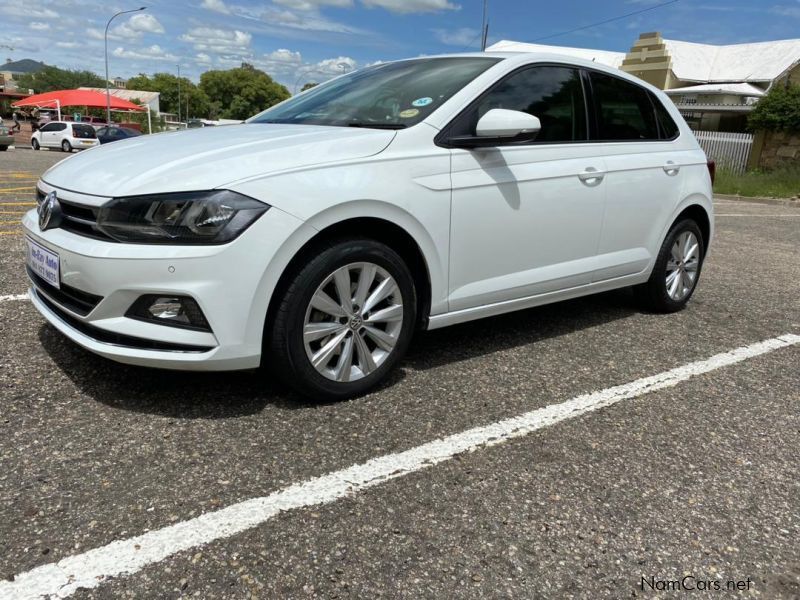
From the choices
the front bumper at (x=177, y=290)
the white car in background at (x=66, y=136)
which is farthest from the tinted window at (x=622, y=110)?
the white car in background at (x=66, y=136)

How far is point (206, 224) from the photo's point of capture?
8.24 ft

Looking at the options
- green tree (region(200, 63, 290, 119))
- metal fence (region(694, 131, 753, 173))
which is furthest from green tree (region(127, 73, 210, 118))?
metal fence (region(694, 131, 753, 173))

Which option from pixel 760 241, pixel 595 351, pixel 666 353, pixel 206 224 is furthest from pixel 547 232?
pixel 760 241

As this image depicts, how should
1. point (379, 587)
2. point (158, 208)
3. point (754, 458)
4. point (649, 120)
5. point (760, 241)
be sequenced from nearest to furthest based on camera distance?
point (379, 587)
point (158, 208)
point (754, 458)
point (649, 120)
point (760, 241)

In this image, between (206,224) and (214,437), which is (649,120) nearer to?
(206,224)

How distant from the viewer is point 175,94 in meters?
110

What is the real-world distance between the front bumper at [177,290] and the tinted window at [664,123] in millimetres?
3001

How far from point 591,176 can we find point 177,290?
244 cm

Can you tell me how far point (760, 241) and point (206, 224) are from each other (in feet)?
28.2

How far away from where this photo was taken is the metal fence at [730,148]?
21797mm

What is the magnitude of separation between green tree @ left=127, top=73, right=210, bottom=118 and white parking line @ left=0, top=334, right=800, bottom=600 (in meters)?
114

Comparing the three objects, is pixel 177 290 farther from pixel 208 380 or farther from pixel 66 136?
pixel 66 136

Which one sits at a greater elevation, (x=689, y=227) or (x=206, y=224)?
(x=206, y=224)

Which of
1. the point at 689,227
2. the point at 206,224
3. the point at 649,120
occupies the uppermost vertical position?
the point at 649,120
